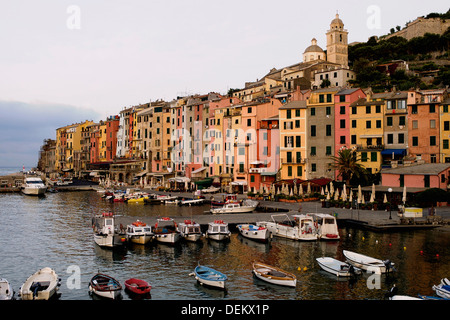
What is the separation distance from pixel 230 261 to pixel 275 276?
6386mm

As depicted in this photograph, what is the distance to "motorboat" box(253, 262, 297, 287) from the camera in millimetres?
24622

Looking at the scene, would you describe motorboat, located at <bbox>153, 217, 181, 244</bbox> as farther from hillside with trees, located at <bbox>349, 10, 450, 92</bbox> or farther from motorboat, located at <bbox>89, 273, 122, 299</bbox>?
hillside with trees, located at <bbox>349, 10, 450, 92</bbox>

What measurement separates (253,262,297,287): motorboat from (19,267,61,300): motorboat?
11.7 m

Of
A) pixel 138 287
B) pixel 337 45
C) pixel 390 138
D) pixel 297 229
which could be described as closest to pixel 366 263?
pixel 297 229

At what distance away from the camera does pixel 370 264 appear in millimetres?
27422

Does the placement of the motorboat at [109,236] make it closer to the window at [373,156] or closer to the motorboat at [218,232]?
the motorboat at [218,232]

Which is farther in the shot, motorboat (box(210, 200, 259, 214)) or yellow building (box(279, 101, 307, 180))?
yellow building (box(279, 101, 307, 180))

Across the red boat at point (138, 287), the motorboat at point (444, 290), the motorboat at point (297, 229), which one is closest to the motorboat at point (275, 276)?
the red boat at point (138, 287)

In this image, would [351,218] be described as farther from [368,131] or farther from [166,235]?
[368,131]

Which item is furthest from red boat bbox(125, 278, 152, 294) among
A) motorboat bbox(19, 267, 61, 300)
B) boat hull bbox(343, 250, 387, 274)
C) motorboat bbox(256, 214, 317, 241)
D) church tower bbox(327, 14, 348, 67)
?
church tower bbox(327, 14, 348, 67)

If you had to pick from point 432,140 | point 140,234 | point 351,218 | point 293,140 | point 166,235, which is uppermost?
point 293,140

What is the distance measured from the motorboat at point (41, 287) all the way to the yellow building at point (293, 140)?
49.6 meters
